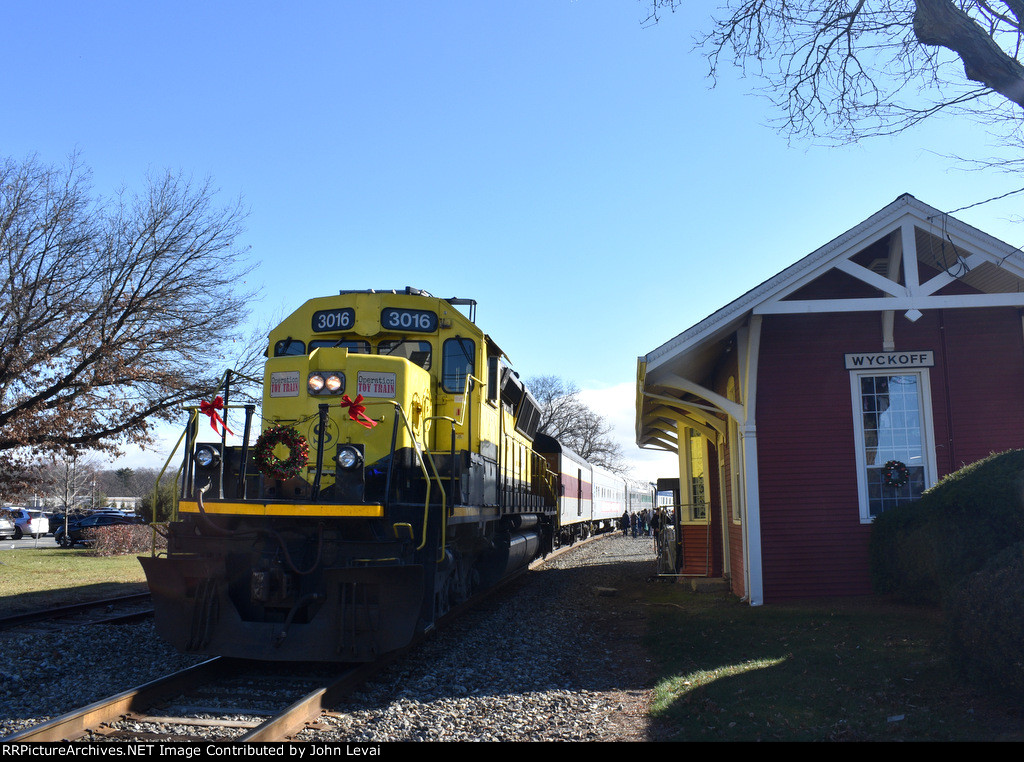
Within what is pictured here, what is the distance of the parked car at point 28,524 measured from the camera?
124 feet

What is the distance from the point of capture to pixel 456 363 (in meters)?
9.27

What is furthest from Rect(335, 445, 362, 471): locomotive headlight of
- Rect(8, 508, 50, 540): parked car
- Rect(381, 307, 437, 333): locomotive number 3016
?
Rect(8, 508, 50, 540): parked car

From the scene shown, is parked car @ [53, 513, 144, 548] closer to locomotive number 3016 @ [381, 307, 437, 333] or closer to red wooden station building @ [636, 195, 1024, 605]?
locomotive number 3016 @ [381, 307, 437, 333]

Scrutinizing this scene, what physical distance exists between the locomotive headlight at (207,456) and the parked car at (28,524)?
121ft

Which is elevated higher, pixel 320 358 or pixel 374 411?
pixel 320 358

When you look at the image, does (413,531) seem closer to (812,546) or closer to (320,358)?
(320,358)

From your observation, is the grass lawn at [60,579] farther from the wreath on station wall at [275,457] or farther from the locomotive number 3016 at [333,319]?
the locomotive number 3016 at [333,319]

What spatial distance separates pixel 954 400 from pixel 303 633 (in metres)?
9.66

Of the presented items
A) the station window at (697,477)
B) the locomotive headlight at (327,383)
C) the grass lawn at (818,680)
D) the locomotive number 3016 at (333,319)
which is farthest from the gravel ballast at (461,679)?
the station window at (697,477)

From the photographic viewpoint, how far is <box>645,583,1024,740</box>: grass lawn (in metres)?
5.38

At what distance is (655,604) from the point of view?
1219 centimetres

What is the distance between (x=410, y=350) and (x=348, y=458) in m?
2.21

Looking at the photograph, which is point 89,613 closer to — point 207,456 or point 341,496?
point 207,456
